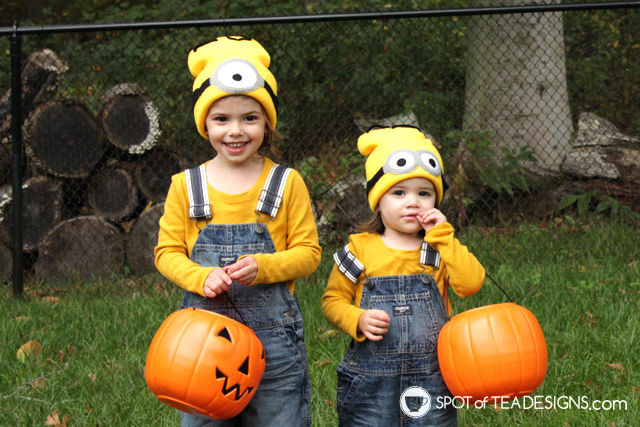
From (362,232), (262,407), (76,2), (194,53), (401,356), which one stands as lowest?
(262,407)

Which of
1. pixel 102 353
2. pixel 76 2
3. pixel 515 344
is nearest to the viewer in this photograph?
pixel 515 344

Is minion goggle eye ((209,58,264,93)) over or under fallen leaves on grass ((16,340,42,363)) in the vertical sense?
over

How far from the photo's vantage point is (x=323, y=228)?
5996 mm

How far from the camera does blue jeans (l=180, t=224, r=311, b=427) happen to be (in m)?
2.36

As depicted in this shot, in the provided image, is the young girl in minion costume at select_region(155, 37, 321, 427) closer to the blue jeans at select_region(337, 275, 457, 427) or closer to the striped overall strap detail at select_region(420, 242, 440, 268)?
the blue jeans at select_region(337, 275, 457, 427)

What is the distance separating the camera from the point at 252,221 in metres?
2.38

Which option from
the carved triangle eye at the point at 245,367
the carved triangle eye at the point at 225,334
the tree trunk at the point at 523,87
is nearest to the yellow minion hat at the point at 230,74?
the carved triangle eye at the point at 225,334

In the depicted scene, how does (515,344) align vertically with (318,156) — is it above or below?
below

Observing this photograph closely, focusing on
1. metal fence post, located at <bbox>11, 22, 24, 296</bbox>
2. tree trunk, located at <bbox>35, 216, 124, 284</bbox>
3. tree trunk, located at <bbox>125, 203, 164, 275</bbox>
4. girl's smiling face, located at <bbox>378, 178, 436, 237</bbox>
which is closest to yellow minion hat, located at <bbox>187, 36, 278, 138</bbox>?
girl's smiling face, located at <bbox>378, 178, 436, 237</bbox>

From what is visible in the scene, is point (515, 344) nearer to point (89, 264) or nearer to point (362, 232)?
point (362, 232)

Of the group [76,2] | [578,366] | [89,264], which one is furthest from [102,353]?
[76,2]

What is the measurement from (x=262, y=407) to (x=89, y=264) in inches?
148

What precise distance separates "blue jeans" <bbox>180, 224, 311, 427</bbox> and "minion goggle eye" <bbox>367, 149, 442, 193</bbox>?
1.55 feet

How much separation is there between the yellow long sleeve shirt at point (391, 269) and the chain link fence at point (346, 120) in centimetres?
327
